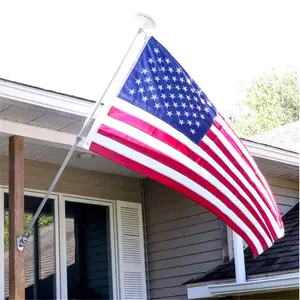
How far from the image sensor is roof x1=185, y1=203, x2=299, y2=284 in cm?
723

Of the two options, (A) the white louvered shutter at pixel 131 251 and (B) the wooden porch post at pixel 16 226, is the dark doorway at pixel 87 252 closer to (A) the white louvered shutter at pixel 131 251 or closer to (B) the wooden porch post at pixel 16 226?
(A) the white louvered shutter at pixel 131 251

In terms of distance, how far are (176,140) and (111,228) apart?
11.6ft

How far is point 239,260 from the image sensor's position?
7395 mm

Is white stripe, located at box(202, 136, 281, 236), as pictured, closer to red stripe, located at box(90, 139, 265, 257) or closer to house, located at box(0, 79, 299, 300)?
red stripe, located at box(90, 139, 265, 257)

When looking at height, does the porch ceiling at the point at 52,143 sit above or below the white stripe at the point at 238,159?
above

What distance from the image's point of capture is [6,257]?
7008 millimetres

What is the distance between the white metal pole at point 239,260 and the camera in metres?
7.31

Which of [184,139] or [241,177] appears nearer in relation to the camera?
[184,139]

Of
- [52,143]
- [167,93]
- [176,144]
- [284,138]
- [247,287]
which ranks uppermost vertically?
[284,138]

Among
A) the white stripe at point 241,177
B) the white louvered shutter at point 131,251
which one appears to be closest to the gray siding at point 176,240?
the white louvered shutter at point 131,251

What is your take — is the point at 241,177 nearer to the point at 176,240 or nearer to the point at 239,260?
the point at 239,260

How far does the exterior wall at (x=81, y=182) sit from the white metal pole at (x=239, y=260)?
159cm

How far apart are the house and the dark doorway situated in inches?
0.4

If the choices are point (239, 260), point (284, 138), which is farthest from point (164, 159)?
point (284, 138)
